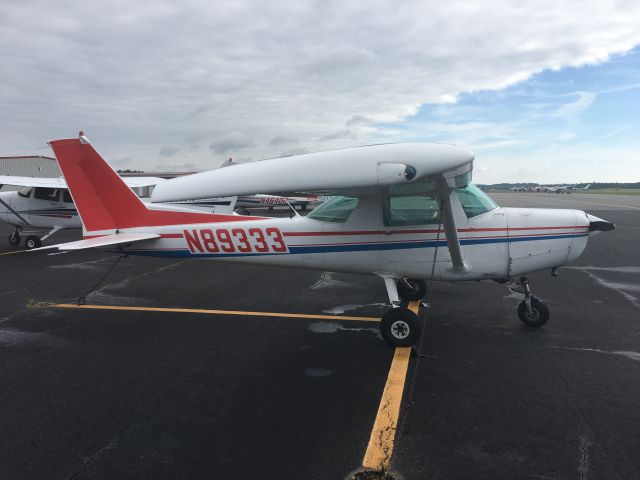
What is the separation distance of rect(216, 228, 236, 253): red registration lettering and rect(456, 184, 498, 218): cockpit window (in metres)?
3.08

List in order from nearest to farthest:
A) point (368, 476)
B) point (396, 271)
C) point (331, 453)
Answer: point (368, 476), point (331, 453), point (396, 271)

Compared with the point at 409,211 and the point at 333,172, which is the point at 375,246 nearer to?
the point at 409,211

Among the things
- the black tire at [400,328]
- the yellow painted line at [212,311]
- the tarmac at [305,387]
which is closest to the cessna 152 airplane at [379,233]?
the black tire at [400,328]

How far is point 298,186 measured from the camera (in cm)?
360

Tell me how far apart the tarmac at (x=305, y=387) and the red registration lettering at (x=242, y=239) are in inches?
44.1

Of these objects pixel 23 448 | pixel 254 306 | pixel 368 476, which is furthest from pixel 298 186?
pixel 254 306

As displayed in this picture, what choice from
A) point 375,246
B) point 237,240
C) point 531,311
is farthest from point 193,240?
point 531,311

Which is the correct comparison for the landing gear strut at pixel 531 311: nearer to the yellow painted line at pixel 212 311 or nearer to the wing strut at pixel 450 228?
the wing strut at pixel 450 228

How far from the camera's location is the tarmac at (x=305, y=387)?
3.01 meters

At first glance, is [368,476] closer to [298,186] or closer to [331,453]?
[331,453]

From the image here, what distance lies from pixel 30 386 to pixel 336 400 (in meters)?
3.02

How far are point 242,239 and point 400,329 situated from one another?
2.39m

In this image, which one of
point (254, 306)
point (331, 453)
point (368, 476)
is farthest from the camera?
point (254, 306)

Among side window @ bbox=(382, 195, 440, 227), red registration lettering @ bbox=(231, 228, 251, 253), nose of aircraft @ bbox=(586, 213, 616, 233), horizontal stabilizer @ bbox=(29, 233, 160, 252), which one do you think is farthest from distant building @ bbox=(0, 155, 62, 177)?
nose of aircraft @ bbox=(586, 213, 616, 233)
